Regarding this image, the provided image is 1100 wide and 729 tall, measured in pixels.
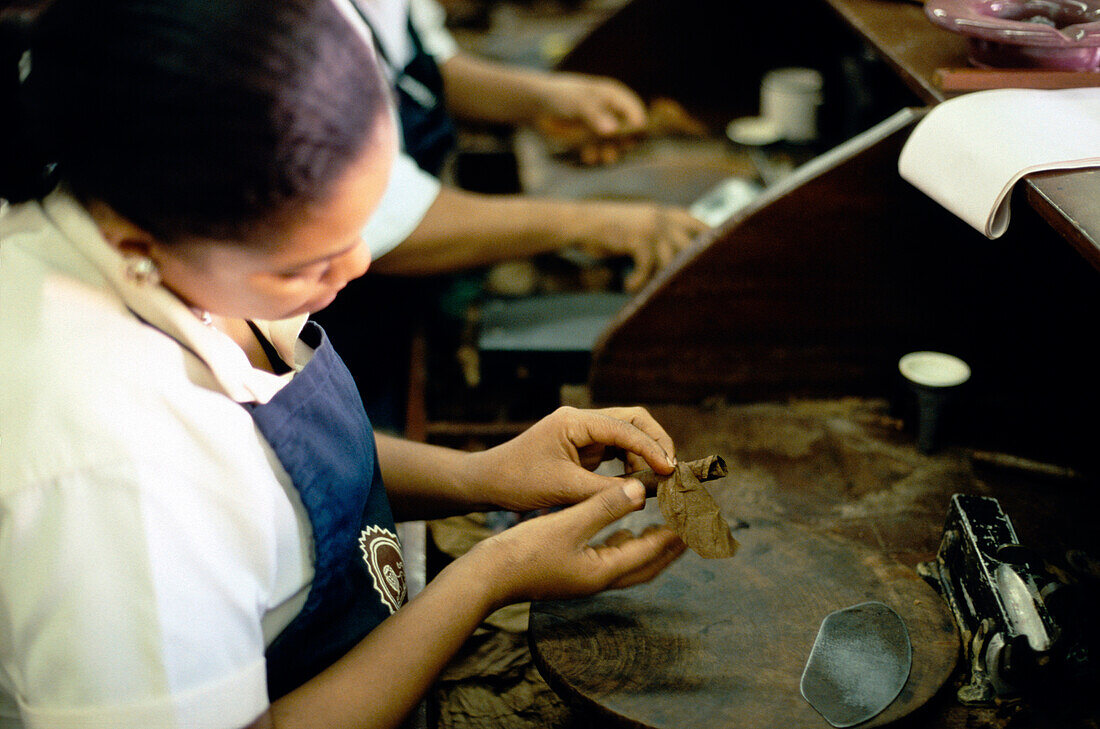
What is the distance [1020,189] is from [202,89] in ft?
3.13

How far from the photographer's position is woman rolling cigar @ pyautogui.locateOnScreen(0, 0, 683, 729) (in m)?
0.78

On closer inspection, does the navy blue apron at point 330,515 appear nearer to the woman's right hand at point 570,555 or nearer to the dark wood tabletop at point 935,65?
the woman's right hand at point 570,555

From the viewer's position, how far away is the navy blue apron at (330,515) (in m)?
1.04

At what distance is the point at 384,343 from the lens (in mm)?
2500

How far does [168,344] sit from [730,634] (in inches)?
30.2

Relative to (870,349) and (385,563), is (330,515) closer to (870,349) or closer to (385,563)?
(385,563)

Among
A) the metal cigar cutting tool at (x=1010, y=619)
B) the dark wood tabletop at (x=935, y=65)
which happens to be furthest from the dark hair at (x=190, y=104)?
the metal cigar cutting tool at (x=1010, y=619)

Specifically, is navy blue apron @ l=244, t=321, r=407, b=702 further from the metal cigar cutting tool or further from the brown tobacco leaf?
the metal cigar cutting tool

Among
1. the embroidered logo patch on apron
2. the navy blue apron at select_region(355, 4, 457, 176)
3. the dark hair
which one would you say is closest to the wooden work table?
the embroidered logo patch on apron

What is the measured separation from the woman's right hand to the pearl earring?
1.74ft

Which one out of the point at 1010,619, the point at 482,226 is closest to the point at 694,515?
the point at 1010,619

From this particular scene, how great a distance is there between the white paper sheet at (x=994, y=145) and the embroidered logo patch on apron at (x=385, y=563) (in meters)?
0.88

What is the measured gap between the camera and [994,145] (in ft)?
3.90

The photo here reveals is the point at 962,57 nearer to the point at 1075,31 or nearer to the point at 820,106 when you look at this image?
the point at 1075,31
